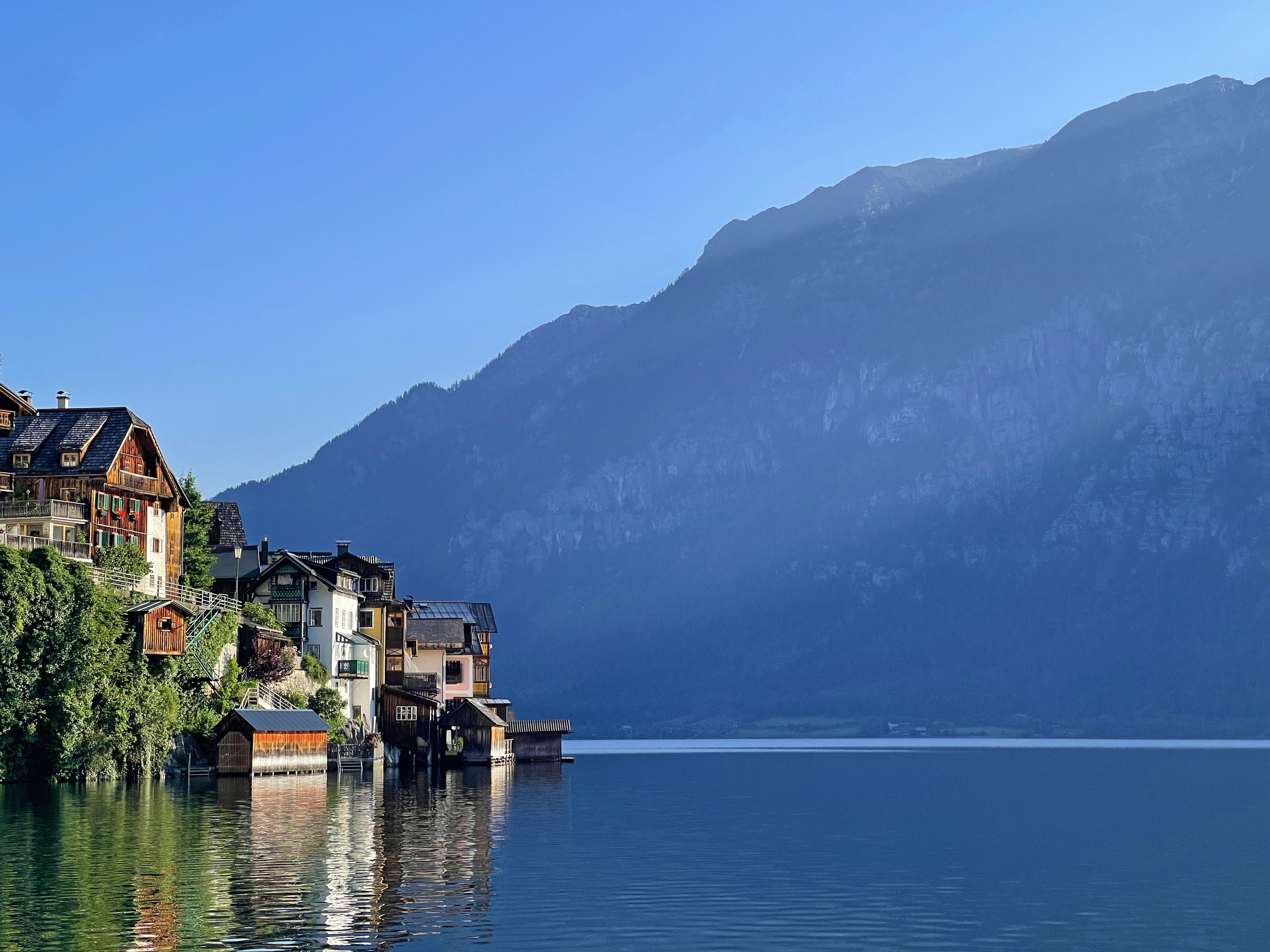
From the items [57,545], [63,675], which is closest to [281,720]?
[57,545]

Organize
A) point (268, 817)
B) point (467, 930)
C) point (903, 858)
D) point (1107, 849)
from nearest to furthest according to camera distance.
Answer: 1. point (467, 930)
2. point (903, 858)
3. point (1107, 849)
4. point (268, 817)

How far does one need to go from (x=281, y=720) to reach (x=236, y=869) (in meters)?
56.2

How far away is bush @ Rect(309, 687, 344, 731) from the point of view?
390 ft

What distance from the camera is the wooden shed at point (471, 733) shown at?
133 m

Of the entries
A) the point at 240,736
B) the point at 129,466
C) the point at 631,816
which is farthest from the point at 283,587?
the point at 631,816

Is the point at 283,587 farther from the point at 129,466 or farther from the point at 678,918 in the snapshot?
the point at 678,918

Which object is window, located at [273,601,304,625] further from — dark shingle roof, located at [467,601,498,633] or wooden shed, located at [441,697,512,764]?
dark shingle roof, located at [467,601,498,633]

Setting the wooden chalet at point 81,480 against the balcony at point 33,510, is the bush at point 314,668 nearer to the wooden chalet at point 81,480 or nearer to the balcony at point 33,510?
the wooden chalet at point 81,480

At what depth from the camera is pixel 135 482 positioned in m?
109

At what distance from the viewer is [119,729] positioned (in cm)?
8931

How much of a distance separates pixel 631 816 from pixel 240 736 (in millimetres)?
32410

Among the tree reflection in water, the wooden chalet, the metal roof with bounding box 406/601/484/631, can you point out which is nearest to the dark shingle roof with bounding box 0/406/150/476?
the wooden chalet

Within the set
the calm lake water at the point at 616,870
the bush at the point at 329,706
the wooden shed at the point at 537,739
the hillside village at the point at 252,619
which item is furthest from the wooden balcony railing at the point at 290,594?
the wooden shed at the point at 537,739

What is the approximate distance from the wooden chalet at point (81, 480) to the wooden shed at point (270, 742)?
45.1 feet
